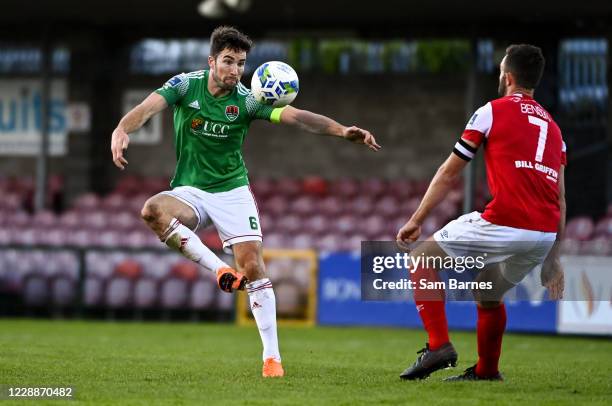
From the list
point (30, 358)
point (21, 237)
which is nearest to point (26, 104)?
point (21, 237)

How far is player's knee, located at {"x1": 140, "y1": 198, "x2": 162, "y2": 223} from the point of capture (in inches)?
316

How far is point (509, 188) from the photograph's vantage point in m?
7.08

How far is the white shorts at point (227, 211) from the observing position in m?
8.24

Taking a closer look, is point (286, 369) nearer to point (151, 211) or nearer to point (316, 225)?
point (151, 211)

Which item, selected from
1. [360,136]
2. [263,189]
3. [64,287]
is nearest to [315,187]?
[263,189]

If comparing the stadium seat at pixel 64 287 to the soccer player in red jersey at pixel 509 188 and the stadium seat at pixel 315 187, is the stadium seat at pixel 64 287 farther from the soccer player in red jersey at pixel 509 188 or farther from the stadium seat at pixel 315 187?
the soccer player in red jersey at pixel 509 188

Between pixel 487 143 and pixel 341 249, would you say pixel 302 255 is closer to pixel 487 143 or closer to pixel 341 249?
pixel 341 249

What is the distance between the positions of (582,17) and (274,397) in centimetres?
1447

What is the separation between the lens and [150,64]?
23.7m

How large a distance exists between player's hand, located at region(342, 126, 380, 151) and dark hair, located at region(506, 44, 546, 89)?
98 cm

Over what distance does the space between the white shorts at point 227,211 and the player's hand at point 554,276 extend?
2087 millimetres

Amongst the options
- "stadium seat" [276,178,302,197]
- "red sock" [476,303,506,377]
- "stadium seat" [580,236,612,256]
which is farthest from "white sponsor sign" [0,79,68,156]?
"red sock" [476,303,506,377]

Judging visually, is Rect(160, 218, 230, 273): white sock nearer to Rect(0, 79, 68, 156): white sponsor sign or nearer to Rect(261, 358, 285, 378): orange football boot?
Rect(261, 358, 285, 378): orange football boot

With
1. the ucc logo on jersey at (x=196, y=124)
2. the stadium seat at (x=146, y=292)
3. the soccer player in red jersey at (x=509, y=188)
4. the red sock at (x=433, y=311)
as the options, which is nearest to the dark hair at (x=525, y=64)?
the soccer player in red jersey at (x=509, y=188)
